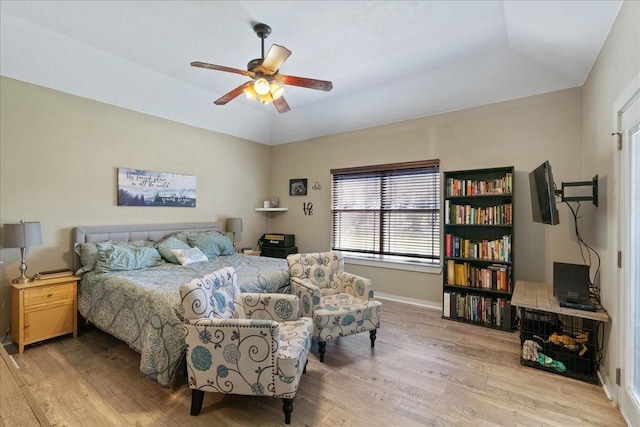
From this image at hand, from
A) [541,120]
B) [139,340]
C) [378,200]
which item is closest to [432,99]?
[541,120]

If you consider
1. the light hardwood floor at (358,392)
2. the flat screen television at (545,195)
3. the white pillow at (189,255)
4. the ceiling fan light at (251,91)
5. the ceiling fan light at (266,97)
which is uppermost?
the ceiling fan light at (251,91)

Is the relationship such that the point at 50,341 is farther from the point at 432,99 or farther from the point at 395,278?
the point at 432,99

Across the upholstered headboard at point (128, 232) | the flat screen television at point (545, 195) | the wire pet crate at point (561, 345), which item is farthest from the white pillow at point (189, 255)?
the flat screen television at point (545, 195)

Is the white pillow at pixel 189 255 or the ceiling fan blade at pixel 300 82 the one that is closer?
the ceiling fan blade at pixel 300 82

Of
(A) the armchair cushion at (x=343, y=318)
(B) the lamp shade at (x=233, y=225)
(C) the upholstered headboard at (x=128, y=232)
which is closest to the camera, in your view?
(A) the armchair cushion at (x=343, y=318)

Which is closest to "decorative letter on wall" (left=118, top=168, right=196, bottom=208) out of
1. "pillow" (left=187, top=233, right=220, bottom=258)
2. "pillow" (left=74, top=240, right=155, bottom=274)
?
"pillow" (left=187, top=233, right=220, bottom=258)

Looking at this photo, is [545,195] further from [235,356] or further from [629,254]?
[235,356]

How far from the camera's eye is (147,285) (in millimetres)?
2684

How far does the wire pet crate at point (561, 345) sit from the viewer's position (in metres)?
2.47

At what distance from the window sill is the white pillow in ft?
7.57

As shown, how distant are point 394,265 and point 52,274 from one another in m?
4.20

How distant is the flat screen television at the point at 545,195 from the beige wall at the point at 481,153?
75cm

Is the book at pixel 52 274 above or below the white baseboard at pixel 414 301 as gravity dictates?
above

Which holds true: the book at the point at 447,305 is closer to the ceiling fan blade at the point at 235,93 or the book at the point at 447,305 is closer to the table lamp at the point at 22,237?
the ceiling fan blade at the point at 235,93
